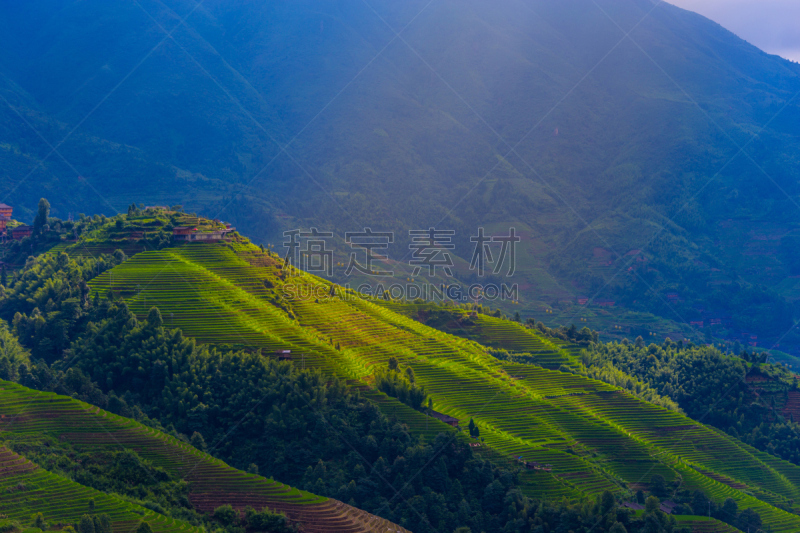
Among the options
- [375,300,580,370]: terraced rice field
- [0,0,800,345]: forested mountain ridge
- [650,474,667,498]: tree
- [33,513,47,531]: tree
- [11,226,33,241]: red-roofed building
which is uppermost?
[0,0,800,345]: forested mountain ridge

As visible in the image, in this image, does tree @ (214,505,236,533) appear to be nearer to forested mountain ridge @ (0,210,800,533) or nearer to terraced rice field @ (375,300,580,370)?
forested mountain ridge @ (0,210,800,533)

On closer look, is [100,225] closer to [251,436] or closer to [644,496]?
[251,436]

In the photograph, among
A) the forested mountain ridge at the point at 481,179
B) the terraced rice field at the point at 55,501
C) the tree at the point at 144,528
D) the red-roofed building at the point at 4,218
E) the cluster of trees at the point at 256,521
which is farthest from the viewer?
the forested mountain ridge at the point at 481,179

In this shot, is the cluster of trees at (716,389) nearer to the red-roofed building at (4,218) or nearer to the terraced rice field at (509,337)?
the terraced rice field at (509,337)

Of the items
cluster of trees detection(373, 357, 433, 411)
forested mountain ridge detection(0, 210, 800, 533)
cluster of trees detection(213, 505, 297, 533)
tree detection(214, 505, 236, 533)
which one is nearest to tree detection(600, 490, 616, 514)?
forested mountain ridge detection(0, 210, 800, 533)

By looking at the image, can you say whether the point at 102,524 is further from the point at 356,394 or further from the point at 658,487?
the point at 658,487

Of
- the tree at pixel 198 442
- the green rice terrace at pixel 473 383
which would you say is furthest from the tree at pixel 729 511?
the tree at pixel 198 442
